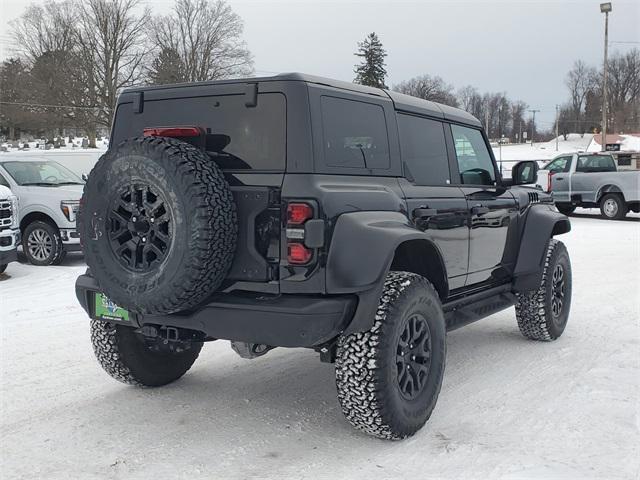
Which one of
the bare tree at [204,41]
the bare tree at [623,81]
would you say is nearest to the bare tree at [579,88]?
the bare tree at [623,81]

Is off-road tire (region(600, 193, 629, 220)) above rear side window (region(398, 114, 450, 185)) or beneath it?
beneath

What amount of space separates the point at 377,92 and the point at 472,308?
5.91 feet

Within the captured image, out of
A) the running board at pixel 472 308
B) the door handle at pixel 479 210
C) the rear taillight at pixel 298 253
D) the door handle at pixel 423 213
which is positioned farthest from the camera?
the door handle at pixel 479 210

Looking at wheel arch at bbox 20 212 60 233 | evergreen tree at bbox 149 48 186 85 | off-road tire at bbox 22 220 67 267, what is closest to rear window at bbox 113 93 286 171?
off-road tire at bbox 22 220 67 267

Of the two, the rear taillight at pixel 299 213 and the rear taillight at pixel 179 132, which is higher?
the rear taillight at pixel 179 132

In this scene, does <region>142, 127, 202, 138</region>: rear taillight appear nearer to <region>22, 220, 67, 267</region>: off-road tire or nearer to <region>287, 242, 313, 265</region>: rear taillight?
<region>287, 242, 313, 265</region>: rear taillight

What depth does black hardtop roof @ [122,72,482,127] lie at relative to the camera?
11.8 ft

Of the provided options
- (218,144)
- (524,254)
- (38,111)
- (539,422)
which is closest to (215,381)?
(218,144)

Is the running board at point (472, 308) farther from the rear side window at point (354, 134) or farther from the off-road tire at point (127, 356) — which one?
the off-road tire at point (127, 356)

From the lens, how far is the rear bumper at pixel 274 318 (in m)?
3.31

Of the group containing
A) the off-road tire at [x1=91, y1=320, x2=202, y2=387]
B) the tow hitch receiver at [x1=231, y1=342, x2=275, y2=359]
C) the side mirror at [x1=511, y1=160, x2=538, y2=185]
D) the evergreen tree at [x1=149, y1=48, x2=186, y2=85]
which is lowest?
the off-road tire at [x1=91, y1=320, x2=202, y2=387]

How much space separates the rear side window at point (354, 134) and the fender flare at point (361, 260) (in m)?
0.40

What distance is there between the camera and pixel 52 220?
33.9ft

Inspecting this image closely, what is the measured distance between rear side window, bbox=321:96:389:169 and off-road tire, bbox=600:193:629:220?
1602 centimetres
